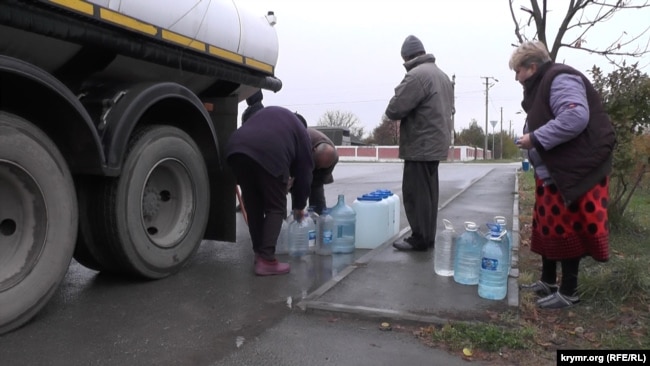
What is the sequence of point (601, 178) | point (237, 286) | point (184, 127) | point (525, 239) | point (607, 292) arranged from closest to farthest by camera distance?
point (601, 178)
point (607, 292)
point (237, 286)
point (184, 127)
point (525, 239)

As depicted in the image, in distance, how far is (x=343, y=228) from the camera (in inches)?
205

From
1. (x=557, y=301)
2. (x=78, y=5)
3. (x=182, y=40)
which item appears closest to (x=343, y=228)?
(x=557, y=301)

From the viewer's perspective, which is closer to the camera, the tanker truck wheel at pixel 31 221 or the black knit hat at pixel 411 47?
the tanker truck wheel at pixel 31 221

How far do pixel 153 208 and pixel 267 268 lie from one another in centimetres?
102

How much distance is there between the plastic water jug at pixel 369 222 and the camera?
5465 millimetres

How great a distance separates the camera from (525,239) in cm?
584

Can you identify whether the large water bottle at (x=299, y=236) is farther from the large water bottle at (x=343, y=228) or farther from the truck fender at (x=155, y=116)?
the truck fender at (x=155, y=116)

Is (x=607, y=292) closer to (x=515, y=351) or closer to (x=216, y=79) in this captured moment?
(x=515, y=351)

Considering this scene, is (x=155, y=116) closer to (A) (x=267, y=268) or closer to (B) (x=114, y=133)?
(B) (x=114, y=133)

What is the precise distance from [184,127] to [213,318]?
1.79 m

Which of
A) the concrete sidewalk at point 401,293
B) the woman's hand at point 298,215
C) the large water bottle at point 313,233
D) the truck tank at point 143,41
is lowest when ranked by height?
the concrete sidewalk at point 401,293

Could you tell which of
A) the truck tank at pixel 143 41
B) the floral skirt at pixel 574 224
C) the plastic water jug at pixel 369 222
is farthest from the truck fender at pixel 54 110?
the floral skirt at pixel 574 224

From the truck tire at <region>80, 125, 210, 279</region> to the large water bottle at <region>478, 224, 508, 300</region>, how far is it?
2.25 metres

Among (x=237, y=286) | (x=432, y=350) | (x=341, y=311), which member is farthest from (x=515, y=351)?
(x=237, y=286)
